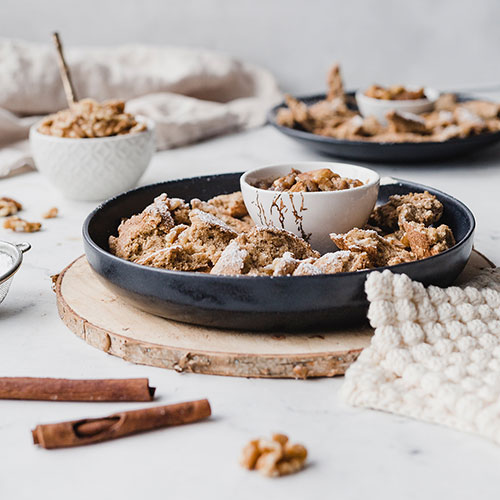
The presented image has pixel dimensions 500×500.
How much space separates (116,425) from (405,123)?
1584 mm

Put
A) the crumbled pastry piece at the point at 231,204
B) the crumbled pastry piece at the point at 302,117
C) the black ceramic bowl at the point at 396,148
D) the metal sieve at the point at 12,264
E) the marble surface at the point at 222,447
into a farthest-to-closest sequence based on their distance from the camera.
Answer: the crumbled pastry piece at the point at 302,117 < the black ceramic bowl at the point at 396,148 < the crumbled pastry piece at the point at 231,204 < the metal sieve at the point at 12,264 < the marble surface at the point at 222,447

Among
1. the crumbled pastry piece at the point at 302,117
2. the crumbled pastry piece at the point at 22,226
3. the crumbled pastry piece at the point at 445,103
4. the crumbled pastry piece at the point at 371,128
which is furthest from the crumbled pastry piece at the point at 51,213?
the crumbled pastry piece at the point at 445,103

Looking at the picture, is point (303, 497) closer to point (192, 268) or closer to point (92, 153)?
point (192, 268)

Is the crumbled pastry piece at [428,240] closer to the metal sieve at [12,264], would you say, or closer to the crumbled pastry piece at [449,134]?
the metal sieve at [12,264]

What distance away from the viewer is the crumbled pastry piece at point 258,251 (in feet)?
3.66

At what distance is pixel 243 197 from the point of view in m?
1.38

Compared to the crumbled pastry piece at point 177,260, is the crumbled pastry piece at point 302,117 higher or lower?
lower

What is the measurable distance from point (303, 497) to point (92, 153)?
1348 mm

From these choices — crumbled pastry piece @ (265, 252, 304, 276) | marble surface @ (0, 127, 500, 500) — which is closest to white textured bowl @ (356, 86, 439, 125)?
crumbled pastry piece @ (265, 252, 304, 276)

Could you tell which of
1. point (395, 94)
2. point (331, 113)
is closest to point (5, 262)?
point (331, 113)

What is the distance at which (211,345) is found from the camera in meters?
1.06

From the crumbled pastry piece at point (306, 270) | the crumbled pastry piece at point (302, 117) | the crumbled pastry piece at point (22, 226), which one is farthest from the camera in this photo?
the crumbled pastry piece at point (302, 117)

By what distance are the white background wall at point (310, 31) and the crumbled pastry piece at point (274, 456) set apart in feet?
9.21

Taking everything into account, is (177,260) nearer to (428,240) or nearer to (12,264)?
(12,264)
